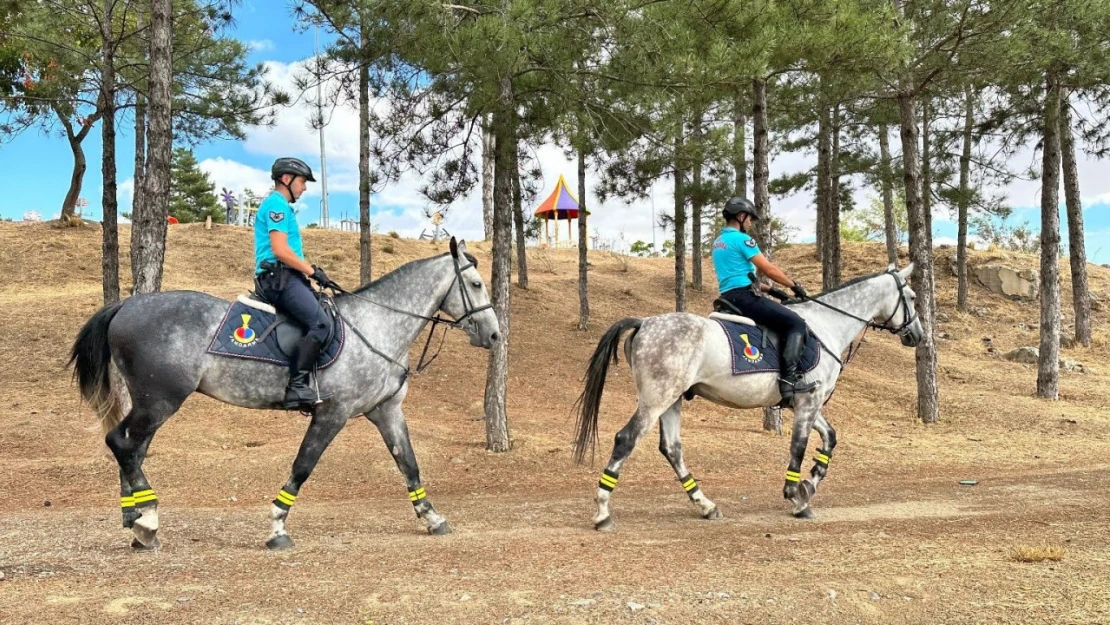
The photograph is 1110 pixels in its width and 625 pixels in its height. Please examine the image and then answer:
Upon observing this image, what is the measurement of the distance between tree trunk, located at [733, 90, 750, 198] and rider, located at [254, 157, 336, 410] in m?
8.50

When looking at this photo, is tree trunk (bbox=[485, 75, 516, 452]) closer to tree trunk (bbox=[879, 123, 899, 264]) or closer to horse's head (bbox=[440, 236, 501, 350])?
horse's head (bbox=[440, 236, 501, 350])

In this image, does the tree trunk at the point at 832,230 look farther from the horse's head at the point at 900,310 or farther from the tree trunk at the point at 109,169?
the tree trunk at the point at 109,169

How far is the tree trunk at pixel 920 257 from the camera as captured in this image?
15266 mm

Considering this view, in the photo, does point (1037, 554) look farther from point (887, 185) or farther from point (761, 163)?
point (887, 185)

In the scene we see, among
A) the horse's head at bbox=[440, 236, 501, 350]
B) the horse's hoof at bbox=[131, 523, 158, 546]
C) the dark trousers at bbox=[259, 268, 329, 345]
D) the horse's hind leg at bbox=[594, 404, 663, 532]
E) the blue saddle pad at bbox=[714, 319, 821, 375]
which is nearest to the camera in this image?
the horse's hoof at bbox=[131, 523, 158, 546]

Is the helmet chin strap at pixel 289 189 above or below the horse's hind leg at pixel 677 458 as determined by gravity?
above

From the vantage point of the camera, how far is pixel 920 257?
1539 centimetres

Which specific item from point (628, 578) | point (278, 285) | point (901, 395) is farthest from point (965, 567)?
point (901, 395)

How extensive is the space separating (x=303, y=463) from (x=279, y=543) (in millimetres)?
666

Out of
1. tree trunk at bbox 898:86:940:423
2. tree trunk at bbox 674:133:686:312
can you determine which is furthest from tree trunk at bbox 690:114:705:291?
tree trunk at bbox 898:86:940:423

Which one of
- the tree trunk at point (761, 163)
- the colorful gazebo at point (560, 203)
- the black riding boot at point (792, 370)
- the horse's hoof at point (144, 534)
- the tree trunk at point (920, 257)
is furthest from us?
the colorful gazebo at point (560, 203)

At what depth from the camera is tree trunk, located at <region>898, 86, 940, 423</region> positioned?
50.1 feet

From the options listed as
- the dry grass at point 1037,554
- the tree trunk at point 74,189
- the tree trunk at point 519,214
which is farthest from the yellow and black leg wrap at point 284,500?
the tree trunk at point 74,189

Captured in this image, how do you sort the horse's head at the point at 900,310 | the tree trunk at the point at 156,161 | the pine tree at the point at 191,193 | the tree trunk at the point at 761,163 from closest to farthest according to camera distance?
the horse's head at the point at 900,310
the tree trunk at the point at 156,161
the tree trunk at the point at 761,163
the pine tree at the point at 191,193
